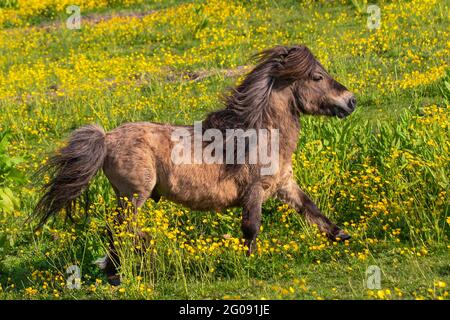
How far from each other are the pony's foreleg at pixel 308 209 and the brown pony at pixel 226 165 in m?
0.01

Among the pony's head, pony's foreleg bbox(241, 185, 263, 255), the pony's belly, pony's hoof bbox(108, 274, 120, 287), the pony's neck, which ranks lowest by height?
pony's hoof bbox(108, 274, 120, 287)

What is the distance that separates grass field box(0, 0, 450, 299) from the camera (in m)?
8.26

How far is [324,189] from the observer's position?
9.95 meters

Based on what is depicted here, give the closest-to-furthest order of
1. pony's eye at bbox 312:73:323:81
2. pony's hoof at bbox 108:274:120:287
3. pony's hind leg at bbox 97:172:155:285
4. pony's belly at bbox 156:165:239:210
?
pony's hind leg at bbox 97:172:155:285 → pony's hoof at bbox 108:274:120:287 → pony's belly at bbox 156:165:239:210 → pony's eye at bbox 312:73:323:81

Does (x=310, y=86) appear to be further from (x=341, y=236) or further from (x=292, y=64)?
(x=341, y=236)

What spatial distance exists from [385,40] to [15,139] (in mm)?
6652

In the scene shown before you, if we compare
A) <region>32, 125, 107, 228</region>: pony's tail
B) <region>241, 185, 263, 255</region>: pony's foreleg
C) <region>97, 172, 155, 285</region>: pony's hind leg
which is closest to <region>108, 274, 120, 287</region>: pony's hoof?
<region>97, 172, 155, 285</region>: pony's hind leg

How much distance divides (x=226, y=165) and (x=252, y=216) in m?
0.57

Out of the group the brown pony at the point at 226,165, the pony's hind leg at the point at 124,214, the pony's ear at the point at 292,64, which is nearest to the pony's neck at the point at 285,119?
the brown pony at the point at 226,165

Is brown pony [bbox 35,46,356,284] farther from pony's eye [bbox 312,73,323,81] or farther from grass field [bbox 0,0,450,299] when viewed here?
grass field [bbox 0,0,450,299]

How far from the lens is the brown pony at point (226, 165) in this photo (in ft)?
28.2

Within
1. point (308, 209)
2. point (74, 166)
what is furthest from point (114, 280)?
point (308, 209)

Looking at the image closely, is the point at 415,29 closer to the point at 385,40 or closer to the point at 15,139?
the point at 385,40
